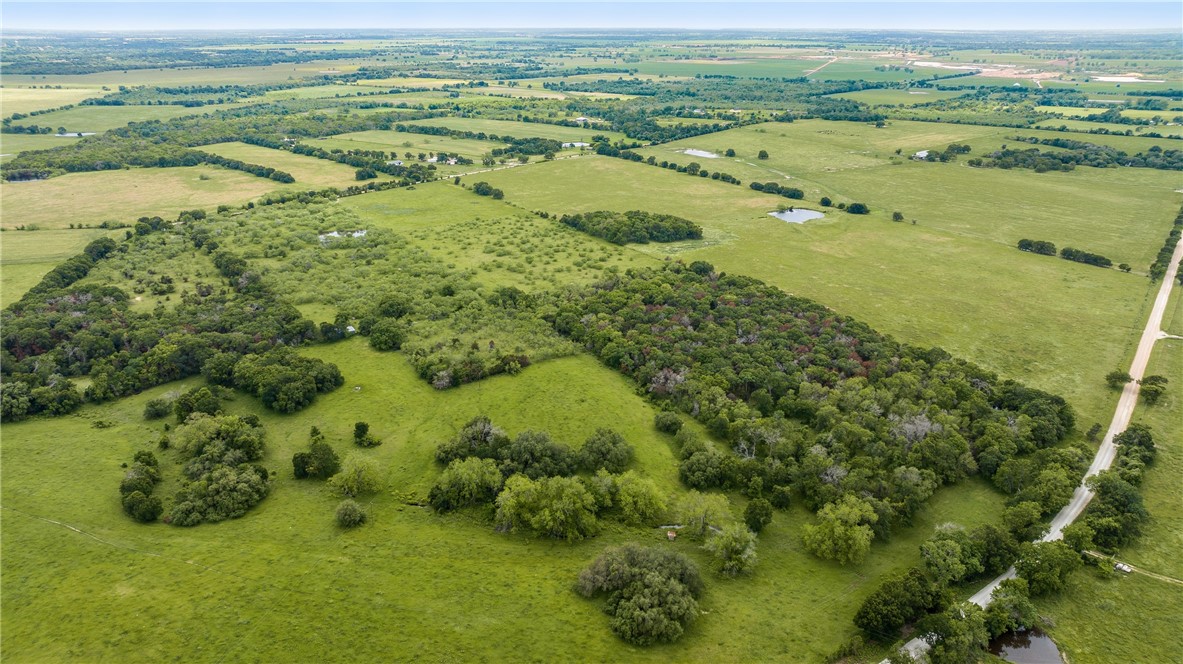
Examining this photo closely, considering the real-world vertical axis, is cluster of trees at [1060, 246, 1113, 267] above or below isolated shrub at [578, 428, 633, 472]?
above

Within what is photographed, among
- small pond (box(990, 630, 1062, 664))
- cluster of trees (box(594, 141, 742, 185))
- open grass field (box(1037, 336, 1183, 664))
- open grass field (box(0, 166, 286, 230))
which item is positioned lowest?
small pond (box(990, 630, 1062, 664))

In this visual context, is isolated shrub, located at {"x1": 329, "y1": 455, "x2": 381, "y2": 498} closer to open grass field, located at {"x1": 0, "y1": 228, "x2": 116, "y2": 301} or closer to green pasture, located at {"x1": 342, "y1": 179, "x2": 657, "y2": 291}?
green pasture, located at {"x1": 342, "y1": 179, "x2": 657, "y2": 291}

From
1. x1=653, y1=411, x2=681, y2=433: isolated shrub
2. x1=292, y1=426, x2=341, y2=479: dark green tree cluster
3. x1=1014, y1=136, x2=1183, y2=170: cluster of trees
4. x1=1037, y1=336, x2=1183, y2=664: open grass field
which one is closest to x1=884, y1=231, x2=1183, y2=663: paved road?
x1=1037, y1=336, x2=1183, y2=664: open grass field

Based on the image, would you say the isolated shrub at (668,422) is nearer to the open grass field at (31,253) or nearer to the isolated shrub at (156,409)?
the isolated shrub at (156,409)

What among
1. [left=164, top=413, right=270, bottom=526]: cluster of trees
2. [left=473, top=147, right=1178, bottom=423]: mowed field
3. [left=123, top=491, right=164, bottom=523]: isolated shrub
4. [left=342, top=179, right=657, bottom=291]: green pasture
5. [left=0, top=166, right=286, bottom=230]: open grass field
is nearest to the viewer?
[left=123, top=491, right=164, bottom=523]: isolated shrub

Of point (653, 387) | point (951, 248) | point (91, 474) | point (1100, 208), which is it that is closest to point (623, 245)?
point (653, 387)

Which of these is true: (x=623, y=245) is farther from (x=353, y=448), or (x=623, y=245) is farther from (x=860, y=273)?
(x=353, y=448)

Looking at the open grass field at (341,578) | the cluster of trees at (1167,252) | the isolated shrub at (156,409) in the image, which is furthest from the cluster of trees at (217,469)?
Result: the cluster of trees at (1167,252)
